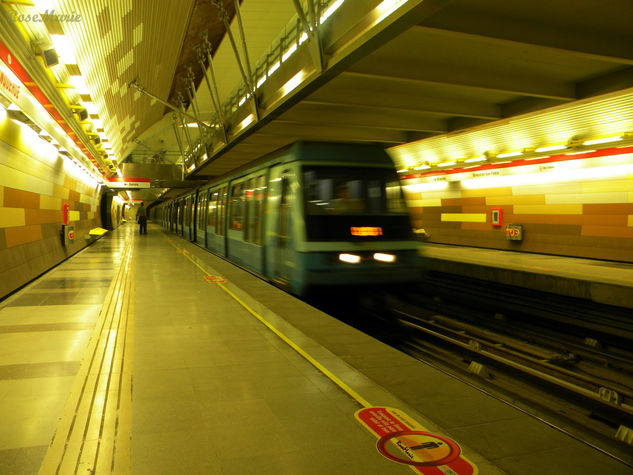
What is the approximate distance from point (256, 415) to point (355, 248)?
4.30 m

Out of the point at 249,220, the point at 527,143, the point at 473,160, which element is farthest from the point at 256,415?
the point at 473,160

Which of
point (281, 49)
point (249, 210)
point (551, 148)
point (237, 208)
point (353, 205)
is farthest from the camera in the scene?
point (551, 148)

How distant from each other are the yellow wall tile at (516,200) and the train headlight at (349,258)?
885 centimetres

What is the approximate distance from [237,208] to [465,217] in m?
9.07

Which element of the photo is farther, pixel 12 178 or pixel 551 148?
pixel 551 148

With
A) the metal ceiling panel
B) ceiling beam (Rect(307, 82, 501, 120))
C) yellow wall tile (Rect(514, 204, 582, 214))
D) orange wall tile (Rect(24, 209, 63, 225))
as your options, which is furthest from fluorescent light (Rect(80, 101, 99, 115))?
yellow wall tile (Rect(514, 204, 582, 214))

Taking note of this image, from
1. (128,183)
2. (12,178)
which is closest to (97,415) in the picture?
(12,178)

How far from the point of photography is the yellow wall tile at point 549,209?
41.7ft

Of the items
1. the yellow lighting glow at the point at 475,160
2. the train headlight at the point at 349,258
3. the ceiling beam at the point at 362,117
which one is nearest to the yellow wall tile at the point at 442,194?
the yellow lighting glow at the point at 475,160

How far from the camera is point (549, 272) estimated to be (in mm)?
10109

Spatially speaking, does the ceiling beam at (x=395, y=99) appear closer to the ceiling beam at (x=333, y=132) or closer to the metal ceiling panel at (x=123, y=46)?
the ceiling beam at (x=333, y=132)

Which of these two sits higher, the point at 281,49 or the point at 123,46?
the point at 123,46

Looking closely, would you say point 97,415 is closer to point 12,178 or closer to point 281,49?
point 12,178

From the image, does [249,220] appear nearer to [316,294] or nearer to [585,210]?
[316,294]
